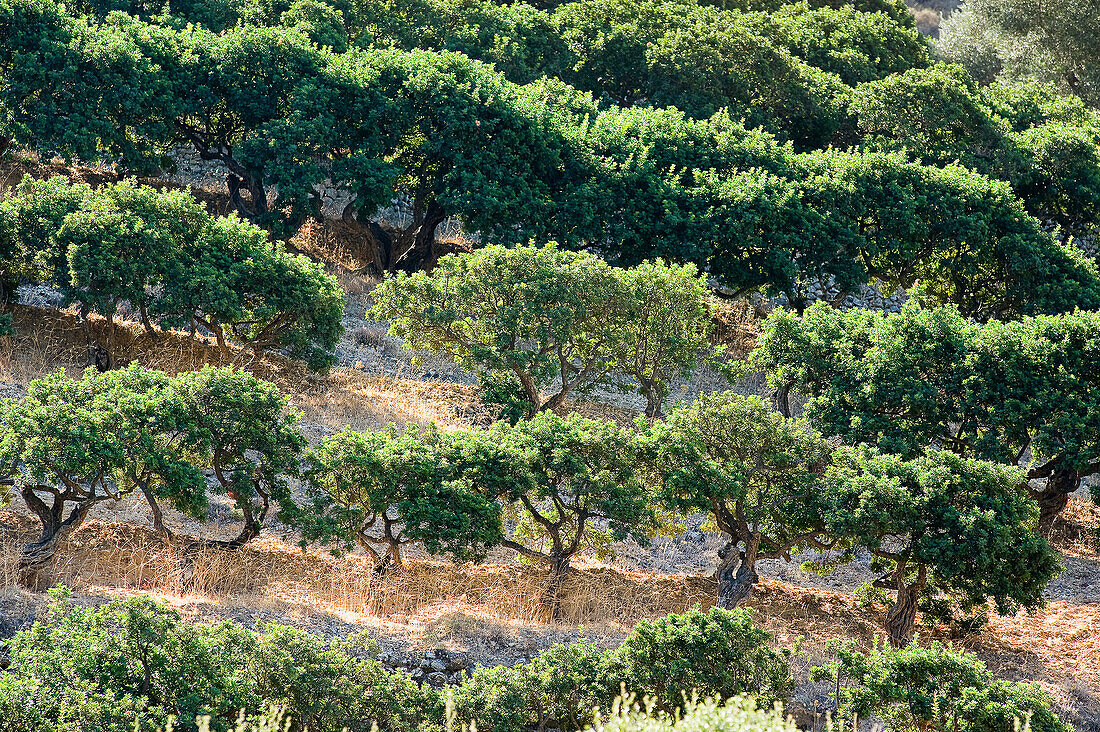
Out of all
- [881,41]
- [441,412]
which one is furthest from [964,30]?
[441,412]

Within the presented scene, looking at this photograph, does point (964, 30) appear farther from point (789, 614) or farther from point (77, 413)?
point (77, 413)

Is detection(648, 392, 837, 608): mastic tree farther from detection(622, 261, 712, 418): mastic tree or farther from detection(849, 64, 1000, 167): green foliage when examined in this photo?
detection(849, 64, 1000, 167): green foliage

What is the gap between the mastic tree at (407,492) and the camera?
23.4m

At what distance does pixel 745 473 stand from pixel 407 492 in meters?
6.78

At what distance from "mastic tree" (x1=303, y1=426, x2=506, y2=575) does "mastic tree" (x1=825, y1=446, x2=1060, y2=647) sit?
22.4 ft

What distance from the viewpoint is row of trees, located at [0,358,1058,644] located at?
22922 mm

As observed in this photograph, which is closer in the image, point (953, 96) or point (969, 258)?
point (969, 258)

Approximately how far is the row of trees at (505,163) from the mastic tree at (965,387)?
963 centimetres

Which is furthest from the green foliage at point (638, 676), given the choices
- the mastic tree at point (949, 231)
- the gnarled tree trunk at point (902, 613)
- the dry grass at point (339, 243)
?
the dry grass at point (339, 243)

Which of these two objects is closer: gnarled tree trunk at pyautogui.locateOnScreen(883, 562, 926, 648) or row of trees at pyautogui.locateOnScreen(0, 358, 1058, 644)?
row of trees at pyautogui.locateOnScreen(0, 358, 1058, 644)

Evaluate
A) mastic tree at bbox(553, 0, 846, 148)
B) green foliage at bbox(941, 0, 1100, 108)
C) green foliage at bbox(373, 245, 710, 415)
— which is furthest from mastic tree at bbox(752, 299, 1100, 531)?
green foliage at bbox(941, 0, 1100, 108)

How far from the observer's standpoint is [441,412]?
3284 centimetres

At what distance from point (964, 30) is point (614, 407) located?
36723 mm

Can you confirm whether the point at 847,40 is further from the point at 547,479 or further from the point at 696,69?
the point at 547,479
